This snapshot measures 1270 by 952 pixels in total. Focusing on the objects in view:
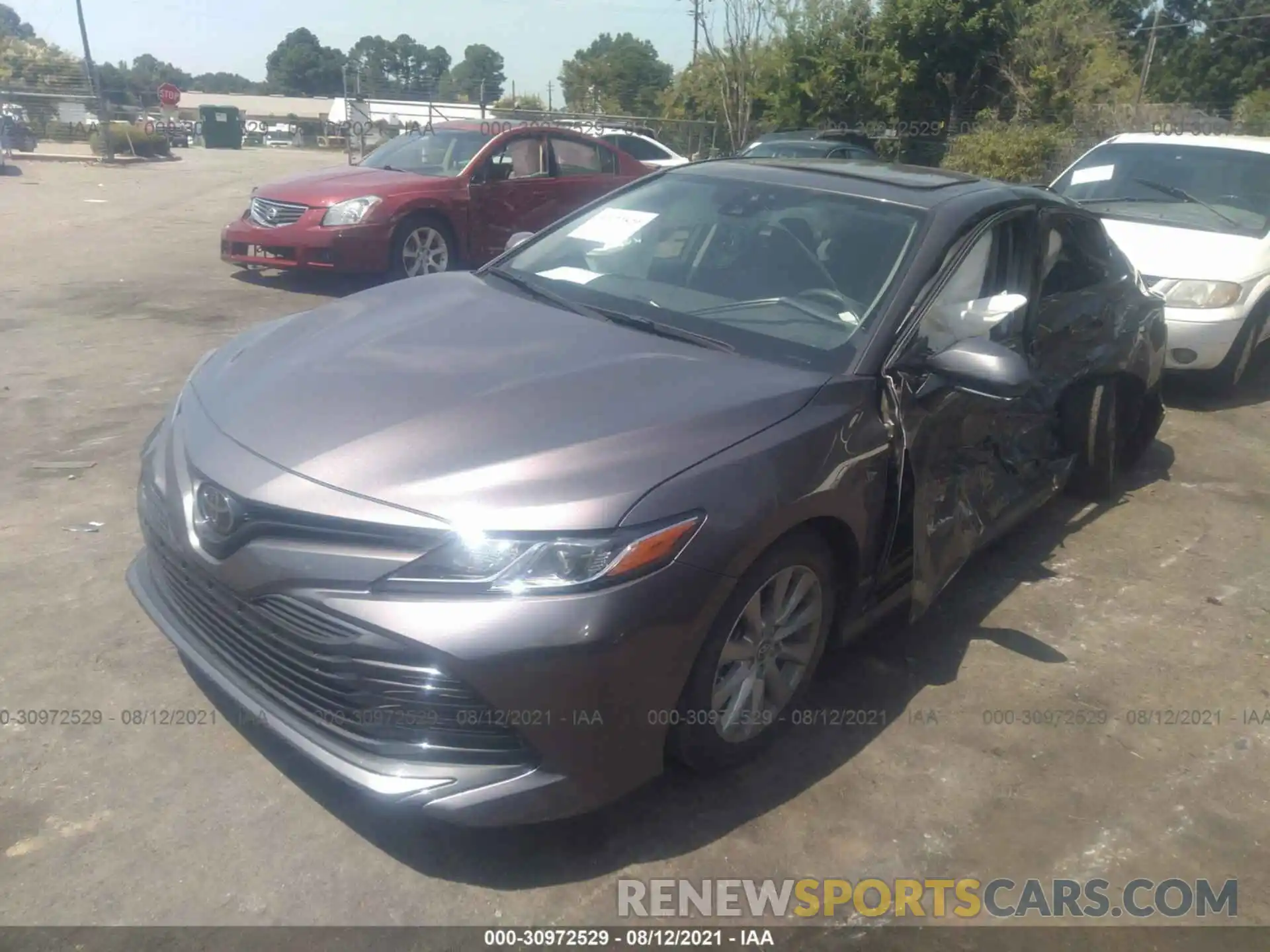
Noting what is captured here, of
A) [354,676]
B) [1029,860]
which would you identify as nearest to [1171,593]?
[1029,860]

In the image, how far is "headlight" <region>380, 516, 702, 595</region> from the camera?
234cm

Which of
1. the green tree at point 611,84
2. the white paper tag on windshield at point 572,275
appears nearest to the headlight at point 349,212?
the white paper tag on windshield at point 572,275

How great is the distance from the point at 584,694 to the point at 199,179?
21.1 metres

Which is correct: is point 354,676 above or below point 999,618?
above

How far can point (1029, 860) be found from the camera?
2793 millimetres

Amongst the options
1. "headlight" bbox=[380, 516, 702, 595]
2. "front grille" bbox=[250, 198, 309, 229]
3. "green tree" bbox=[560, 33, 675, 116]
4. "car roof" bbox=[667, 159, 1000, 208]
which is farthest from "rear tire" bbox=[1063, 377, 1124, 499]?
"green tree" bbox=[560, 33, 675, 116]

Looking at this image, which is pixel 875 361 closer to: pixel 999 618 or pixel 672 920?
pixel 999 618

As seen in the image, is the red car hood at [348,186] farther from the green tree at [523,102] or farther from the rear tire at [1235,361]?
the green tree at [523,102]

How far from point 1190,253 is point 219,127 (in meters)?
42.9

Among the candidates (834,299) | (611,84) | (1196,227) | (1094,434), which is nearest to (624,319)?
(834,299)

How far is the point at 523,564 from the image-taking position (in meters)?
2.35

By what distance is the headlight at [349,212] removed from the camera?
8.55 metres

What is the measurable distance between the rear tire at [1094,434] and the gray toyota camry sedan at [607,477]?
1.13 ft

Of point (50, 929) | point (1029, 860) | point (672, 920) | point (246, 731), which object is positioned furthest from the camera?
point (246, 731)
